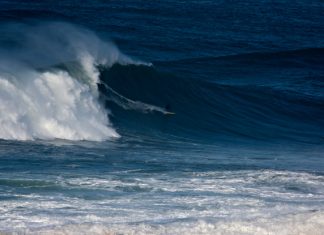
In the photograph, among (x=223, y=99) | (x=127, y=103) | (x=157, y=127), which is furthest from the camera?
(x=223, y=99)

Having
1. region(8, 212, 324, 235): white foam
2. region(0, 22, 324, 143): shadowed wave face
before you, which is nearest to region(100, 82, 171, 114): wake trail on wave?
region(0, 22, 324, 143): shadowed wave face

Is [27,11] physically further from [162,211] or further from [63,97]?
[162,211]

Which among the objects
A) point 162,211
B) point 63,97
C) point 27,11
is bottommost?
point 162,211

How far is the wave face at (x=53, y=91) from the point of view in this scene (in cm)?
1741

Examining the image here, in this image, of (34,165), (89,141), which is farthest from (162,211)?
(89,141)

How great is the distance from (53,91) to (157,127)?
8.16 feet

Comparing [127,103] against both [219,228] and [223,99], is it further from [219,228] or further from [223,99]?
[219,228]

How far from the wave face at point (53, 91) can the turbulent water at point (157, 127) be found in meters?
0.04

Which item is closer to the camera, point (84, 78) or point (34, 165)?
point (34, 165)

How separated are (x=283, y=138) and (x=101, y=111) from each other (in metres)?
4.35

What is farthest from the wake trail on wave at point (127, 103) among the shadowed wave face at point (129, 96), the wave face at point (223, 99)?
the wave face at point (223, 99)

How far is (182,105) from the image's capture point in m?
23.4

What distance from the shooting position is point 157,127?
66.1 ft

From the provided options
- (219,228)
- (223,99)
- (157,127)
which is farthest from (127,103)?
(219,228)
